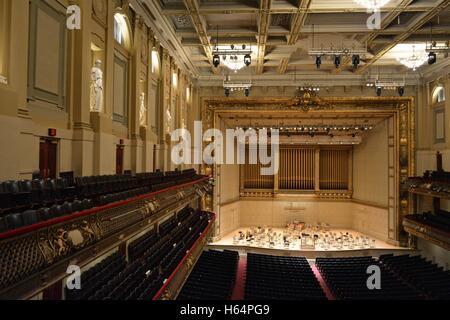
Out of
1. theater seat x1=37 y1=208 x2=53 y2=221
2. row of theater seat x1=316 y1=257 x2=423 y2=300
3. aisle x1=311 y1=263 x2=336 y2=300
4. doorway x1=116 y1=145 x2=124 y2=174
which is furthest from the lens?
aisle x1=311 y1=263 x2=336 y2=300

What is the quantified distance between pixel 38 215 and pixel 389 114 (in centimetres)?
1661

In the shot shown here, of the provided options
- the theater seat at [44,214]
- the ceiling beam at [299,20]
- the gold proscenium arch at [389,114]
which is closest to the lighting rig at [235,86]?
the gold proscenium arch at [389,114]

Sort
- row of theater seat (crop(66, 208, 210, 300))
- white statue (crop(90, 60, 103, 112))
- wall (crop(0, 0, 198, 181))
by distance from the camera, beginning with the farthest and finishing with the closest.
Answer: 1. white statue (crop(90, 60, 103, 112))
2. row of theater seat (crop(66, 208, 210, 300))
3. wall (crop(0, 0, 198, 181))

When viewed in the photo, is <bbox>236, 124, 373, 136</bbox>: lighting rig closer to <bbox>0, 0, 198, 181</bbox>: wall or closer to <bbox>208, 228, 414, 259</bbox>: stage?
<bbox>208, 228, 414, 259</bbox>: stage

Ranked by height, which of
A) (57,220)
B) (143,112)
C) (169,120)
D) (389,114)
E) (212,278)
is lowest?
(212,278)

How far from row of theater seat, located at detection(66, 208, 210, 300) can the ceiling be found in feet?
20.0

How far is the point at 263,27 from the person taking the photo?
10.6 meters

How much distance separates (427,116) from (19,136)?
16.5 m

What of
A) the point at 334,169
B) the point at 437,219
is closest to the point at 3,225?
the point at 437,219

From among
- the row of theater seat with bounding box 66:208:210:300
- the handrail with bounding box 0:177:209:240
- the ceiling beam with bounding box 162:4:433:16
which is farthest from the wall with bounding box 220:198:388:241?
the handrail with bounding box 0:177:209:240

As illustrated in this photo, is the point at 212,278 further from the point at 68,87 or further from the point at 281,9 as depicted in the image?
the point at 281,9

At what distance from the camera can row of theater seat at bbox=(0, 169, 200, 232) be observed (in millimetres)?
3504
